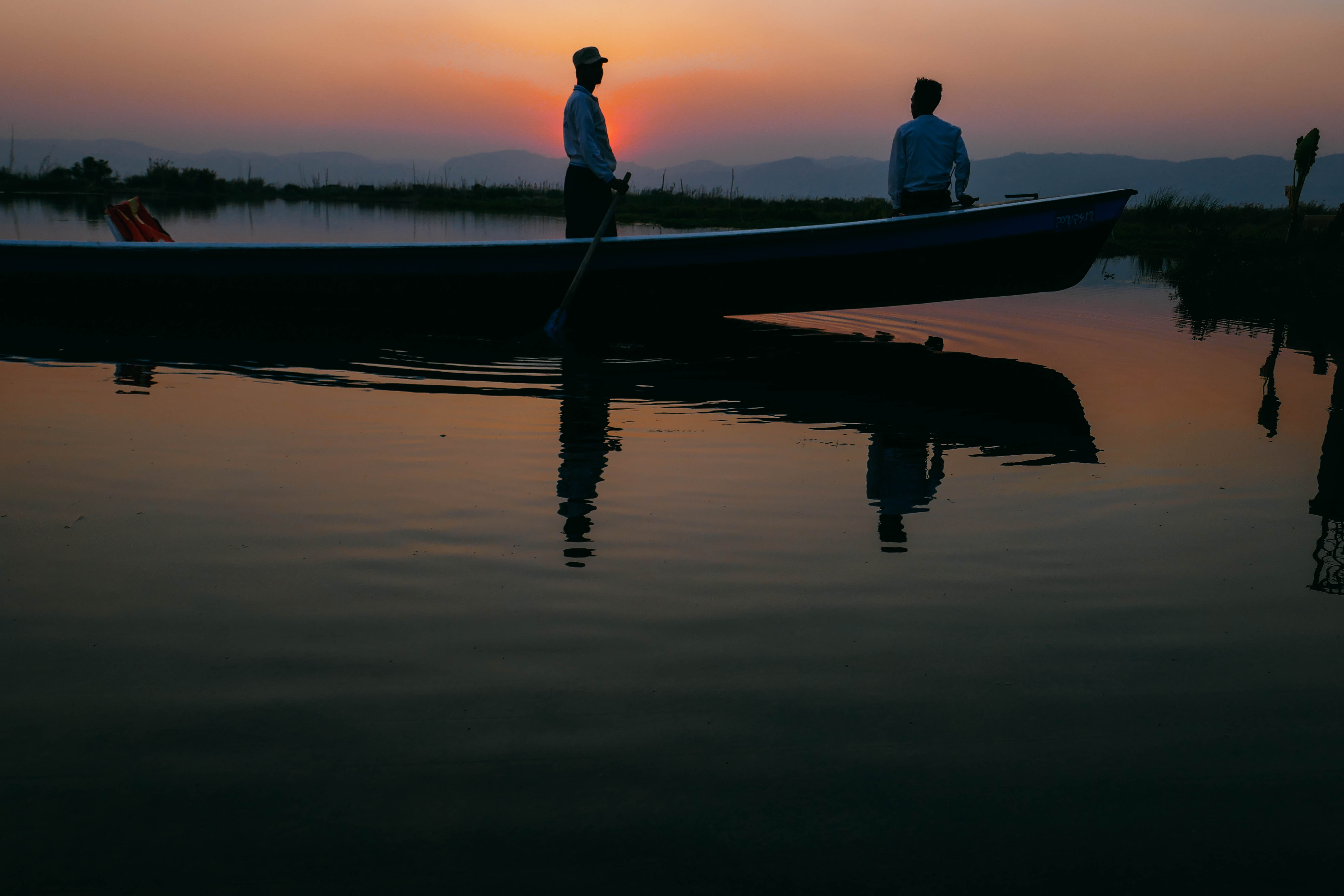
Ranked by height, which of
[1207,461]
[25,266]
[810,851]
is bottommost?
[810,851]

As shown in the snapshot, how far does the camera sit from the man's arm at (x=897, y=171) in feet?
27.2

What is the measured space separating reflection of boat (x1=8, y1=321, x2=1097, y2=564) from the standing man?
119 cm

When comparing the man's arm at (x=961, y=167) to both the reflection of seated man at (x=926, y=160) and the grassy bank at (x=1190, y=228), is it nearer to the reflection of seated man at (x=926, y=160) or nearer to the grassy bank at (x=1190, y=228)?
the reflection of seated man at (x=926, y=160)

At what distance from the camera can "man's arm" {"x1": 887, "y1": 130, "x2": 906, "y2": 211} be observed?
828 cm

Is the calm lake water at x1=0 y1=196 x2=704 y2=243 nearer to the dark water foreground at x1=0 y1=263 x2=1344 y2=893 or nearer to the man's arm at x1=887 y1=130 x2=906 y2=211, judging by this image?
the man's arm at x1=887 y1=130 x2=906 y2=211

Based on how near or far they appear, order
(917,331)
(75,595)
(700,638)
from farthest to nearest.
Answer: (917,331) → (75,595) → (700,638)

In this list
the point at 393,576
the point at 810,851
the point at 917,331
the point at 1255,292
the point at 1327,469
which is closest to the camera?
the point at 810,851

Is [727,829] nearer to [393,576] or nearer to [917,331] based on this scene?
[393,576]

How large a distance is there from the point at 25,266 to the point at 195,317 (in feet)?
5.11

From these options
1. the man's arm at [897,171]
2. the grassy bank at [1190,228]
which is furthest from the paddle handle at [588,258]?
the grassy bank at [1190,228]

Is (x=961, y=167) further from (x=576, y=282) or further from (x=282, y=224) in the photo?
(x=282, y=224)

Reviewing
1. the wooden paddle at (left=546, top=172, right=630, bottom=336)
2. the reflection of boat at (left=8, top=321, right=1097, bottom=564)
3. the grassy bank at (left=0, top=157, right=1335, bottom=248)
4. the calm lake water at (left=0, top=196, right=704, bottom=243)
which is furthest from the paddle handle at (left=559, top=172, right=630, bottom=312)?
the grassy bank at (left=0, top=157, right=1335, bottom=248)

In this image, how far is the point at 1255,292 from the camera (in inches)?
577

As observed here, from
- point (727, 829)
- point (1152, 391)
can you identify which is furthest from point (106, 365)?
point (1152, 391)
